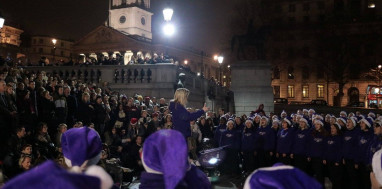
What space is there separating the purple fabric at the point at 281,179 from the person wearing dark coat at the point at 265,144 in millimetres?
11369

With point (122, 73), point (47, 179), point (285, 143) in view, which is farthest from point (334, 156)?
point (122, 73)

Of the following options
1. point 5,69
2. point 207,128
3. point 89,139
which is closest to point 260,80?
point 207,128

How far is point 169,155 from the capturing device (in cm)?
303

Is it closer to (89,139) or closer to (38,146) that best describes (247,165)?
(38,146)

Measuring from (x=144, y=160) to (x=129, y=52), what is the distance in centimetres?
9409

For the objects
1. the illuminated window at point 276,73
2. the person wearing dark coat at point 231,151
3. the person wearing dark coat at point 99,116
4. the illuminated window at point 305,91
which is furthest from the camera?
the illuminated window at point 305,91

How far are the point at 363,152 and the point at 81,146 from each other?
28.0 feet

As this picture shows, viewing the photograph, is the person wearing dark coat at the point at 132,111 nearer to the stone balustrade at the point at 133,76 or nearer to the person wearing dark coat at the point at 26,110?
the person wearing dark coat at the point at 26,110

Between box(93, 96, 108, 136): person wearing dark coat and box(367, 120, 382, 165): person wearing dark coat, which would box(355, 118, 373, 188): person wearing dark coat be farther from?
box(93, 96, 108, 136): person wearing dark coat

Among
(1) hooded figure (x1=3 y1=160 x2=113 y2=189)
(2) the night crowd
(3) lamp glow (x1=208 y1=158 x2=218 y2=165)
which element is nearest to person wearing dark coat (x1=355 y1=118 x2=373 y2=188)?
(2) the night crowd

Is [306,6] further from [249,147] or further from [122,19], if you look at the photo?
[249,147]

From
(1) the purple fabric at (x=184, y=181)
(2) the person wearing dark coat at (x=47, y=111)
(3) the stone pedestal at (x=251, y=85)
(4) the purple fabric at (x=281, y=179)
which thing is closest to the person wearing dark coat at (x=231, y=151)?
(2) the person wearing dark coat at (x=47, y=111)

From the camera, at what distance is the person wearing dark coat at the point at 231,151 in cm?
1395

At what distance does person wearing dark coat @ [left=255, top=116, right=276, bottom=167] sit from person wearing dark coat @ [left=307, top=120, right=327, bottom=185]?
1.83 meters
